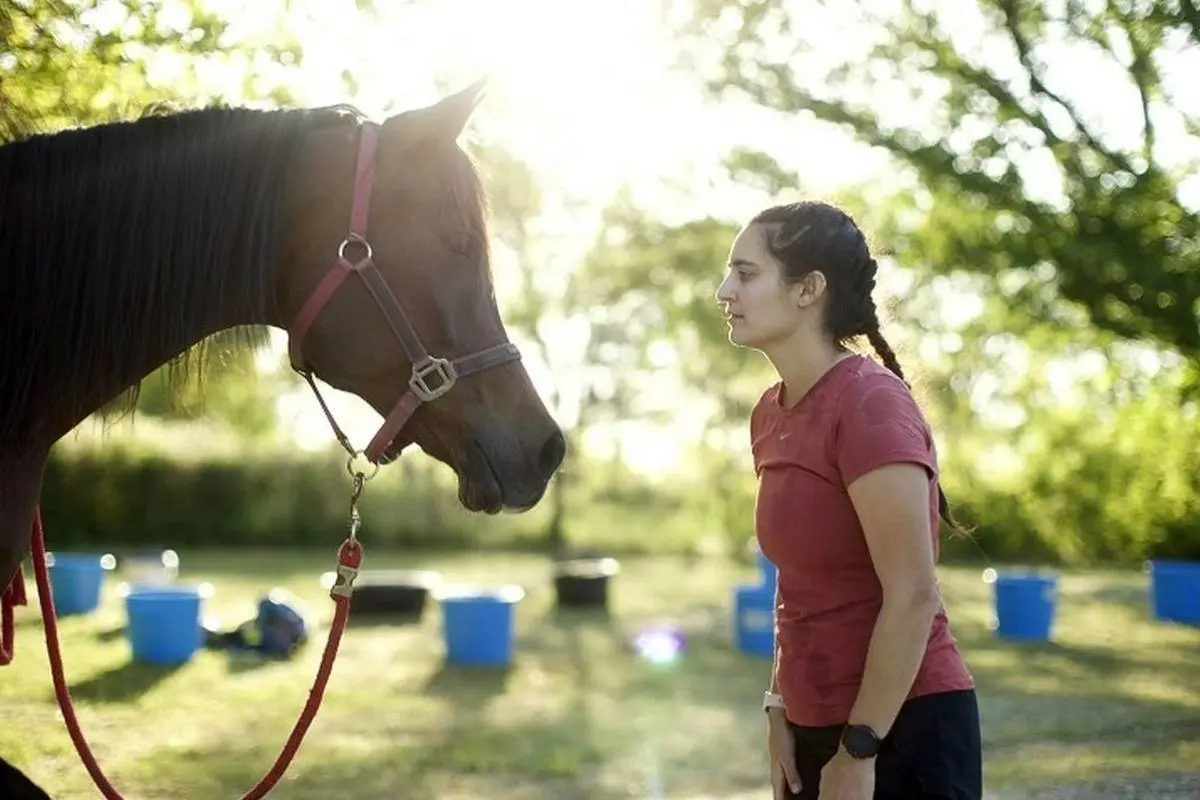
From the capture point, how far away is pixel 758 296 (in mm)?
2131

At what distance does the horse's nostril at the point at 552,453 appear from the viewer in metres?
2.28

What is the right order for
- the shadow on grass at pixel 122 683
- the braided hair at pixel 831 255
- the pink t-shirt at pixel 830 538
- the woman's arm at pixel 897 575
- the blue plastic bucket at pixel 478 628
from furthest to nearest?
the blue plastic bucket at pixel 478 628 → the shadow on grass at pixel 122 683 → the braided hair at pixel 831 255 → the pink t-shirt at pixel 830 538 → the woman's arm at pixel 897 575

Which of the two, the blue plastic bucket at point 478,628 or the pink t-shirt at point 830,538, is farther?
the blue plastic bucket at point 478,628

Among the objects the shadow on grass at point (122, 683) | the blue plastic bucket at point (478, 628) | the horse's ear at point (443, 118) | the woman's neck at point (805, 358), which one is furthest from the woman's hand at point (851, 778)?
the blue plastic bucket at point (478, 628)

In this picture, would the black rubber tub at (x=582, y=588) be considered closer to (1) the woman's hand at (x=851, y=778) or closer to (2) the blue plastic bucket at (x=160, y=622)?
(2) the blue plastic bucket at (x=160, y=622)

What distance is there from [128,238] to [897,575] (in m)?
1.47

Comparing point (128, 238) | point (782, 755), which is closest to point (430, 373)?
point (128, 238)

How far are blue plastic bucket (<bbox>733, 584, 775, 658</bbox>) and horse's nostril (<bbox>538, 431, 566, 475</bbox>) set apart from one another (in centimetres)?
745

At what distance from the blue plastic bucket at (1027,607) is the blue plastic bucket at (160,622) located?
677cm

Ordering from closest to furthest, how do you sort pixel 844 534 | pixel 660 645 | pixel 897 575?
1. pixel 897 575
2. pixel 844 534
3. pixel 660 645

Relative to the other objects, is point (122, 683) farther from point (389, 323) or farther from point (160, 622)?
point (389, 323)

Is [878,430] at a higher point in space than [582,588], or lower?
higher

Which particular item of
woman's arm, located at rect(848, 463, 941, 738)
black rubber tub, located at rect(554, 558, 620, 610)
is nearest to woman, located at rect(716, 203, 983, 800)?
woman's arm, located at rect(848, 463, 941, 738)

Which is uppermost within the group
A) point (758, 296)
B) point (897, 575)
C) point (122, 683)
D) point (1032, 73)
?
point (1032, 73)
